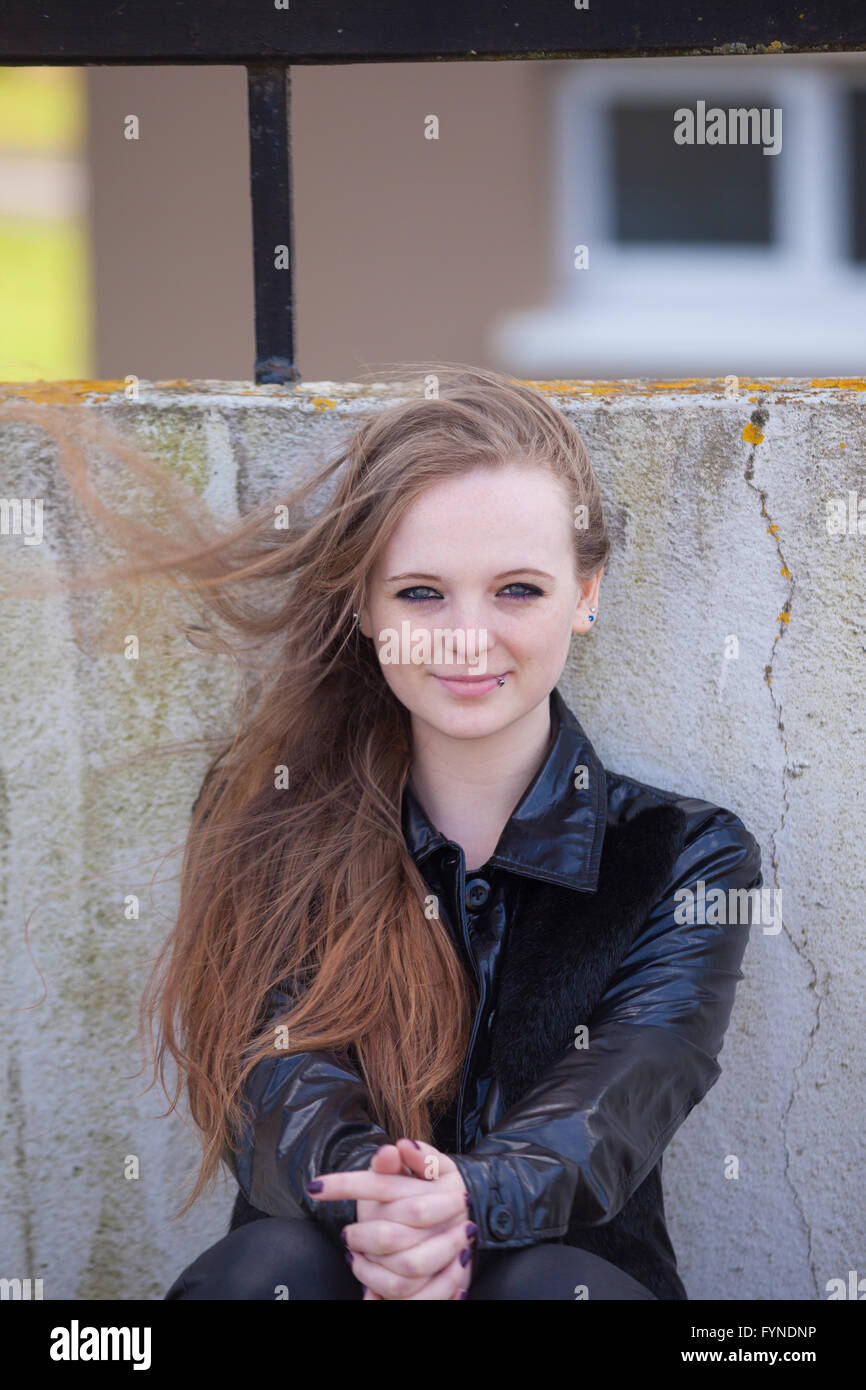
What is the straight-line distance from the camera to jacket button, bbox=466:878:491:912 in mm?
1716

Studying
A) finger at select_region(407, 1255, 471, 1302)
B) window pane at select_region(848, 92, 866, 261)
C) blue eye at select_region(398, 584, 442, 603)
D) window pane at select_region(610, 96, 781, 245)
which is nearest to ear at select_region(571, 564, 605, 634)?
blue eye at select_region(398, 584, 442, 603)

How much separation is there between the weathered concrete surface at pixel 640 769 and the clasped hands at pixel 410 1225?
2.19 feet

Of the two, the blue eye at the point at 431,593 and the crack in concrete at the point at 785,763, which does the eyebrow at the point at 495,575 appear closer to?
the blue eye at the point at 431,593

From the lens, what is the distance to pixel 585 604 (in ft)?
5.79

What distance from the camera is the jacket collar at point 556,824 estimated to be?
5.57 feet

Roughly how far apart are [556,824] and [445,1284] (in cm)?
60

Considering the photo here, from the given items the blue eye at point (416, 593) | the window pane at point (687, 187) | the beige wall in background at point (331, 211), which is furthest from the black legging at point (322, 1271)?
the window pane at point (687, 187)

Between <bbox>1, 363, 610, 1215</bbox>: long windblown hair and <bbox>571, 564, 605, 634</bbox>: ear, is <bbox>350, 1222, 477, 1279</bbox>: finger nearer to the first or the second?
<bbox>1, 363, 610, 1215</bbox>: long windblown hair

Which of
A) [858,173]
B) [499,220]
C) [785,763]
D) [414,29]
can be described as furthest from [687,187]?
[785,763]

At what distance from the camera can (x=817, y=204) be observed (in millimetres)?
6066

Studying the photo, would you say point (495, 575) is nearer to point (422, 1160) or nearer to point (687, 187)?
point (422, 1160)

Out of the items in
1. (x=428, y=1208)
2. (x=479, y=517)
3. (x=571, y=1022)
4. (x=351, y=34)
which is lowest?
(x=428, y=1208)
